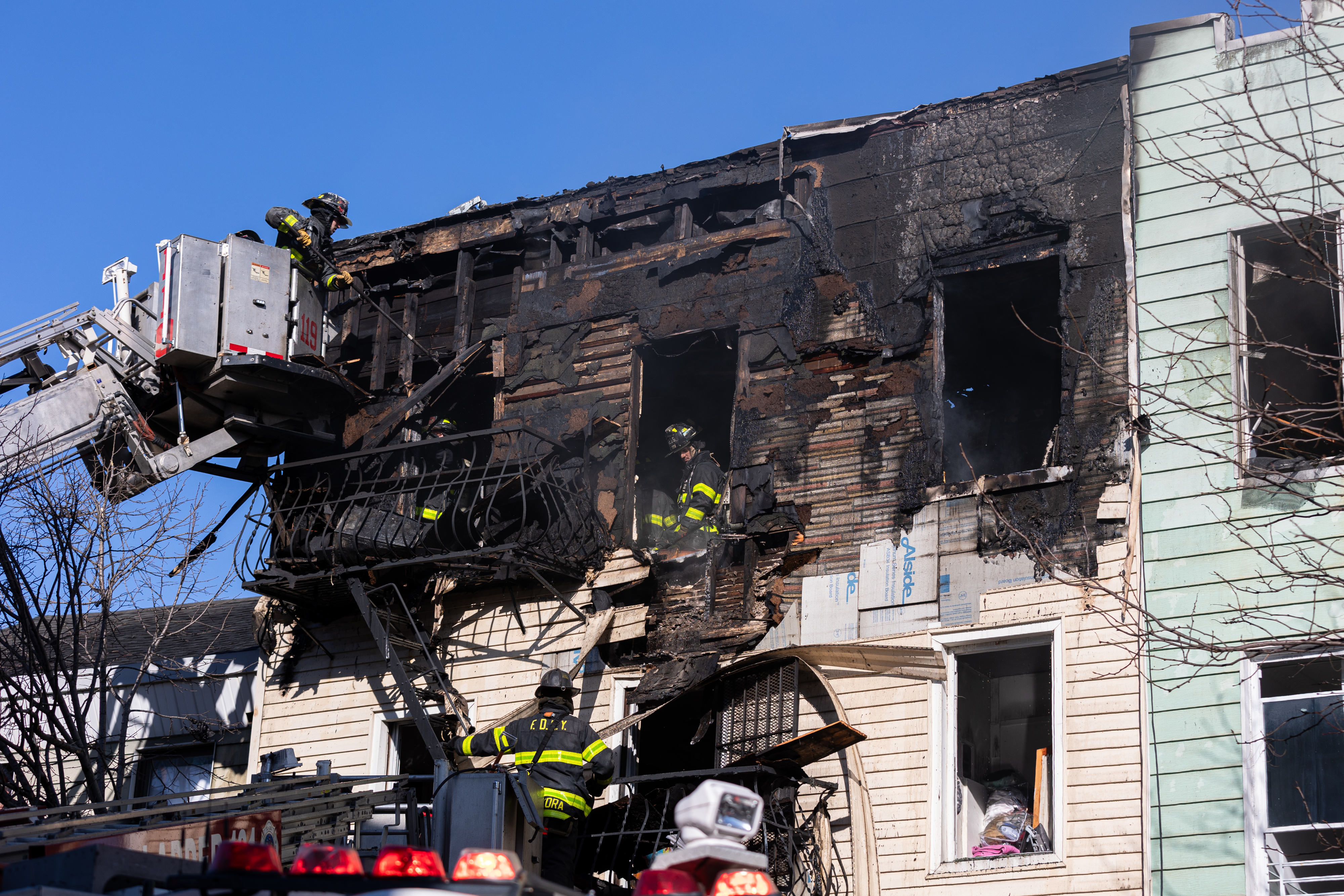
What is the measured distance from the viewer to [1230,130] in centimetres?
1174

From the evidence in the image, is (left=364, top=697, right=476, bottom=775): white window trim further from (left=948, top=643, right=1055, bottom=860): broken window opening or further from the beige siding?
(left=948, top=643, right=1055, bottom=860): broken window opening

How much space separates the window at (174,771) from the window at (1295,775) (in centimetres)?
1016

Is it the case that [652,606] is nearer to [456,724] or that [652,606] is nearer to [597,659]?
[597,659]

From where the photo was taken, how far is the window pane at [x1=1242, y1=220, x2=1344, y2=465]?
36.6ft

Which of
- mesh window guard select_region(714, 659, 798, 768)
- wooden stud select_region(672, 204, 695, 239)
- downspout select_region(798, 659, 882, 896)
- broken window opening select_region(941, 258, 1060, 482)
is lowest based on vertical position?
downspout select_region(798, 659, 882, 896)

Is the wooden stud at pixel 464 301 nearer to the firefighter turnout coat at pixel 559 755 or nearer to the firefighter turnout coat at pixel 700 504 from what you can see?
the firefighter turnout coat at pixel 700 504

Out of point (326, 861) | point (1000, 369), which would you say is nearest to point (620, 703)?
point (1000, 369)

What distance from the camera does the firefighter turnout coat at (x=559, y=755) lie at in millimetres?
10156

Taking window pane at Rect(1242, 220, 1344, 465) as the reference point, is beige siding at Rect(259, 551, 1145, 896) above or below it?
below

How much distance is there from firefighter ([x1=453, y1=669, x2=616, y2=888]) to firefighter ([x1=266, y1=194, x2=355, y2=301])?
20.7 ft

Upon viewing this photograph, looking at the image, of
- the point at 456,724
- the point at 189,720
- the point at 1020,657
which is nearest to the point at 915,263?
the point at 1020,657

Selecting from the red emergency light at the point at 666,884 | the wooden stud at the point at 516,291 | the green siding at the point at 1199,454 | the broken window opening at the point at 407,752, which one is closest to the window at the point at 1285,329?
the green siding at the point at 1199,454

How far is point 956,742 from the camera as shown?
36.6 feet

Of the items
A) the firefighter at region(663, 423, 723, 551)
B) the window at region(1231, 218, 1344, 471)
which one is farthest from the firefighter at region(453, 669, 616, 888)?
the window at region(1231, 218, 1344, 471)
